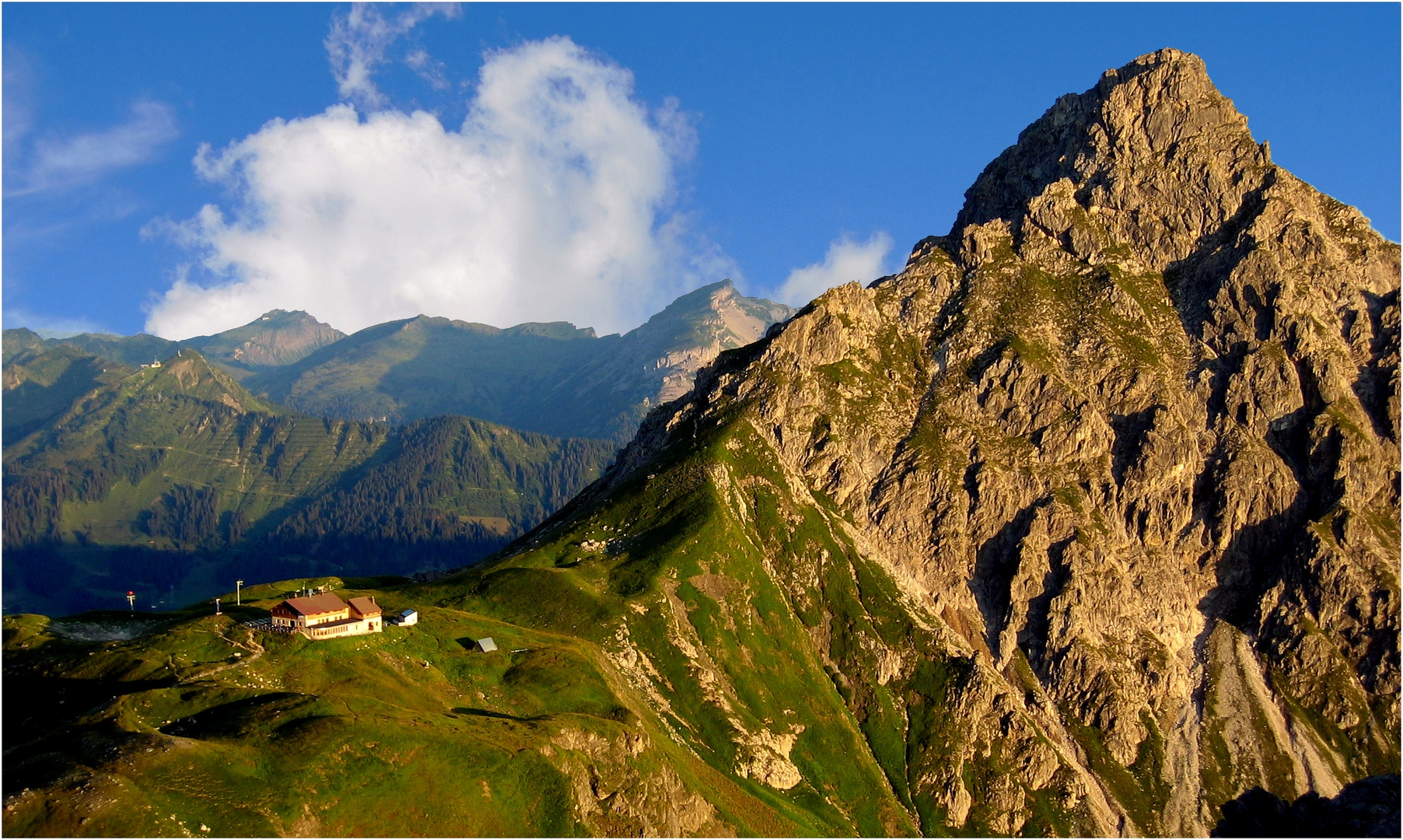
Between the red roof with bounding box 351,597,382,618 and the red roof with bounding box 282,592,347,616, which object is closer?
the red roof with bounding box 282,592,347,616

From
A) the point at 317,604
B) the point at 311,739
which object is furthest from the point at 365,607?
the point at 311,739

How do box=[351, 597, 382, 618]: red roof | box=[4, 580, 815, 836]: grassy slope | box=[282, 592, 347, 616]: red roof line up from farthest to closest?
box=[351, 597, 382, 618]: red roof, box=[282, 592, 347, 616]: red roof, box=[4, 580, 815, 836]: grassy slope

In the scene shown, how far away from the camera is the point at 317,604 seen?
550 feet

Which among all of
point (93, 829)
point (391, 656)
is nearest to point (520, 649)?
point (391, 656)

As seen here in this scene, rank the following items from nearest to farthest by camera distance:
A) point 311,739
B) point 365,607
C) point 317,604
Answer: point 311,739
point 317,604
point 365,607

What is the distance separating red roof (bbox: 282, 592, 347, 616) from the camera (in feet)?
545

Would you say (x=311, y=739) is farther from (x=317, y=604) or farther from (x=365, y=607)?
(x=365, y=607)

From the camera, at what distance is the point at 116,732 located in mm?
126938

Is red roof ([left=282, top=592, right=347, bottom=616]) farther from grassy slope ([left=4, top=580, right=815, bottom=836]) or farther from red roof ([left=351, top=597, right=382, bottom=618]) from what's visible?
grassy slope ([left=4, top=580, right=815, bottom=836])

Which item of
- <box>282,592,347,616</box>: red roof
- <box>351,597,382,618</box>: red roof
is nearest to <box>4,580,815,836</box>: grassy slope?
<box>351,597,382,618</box>: red roof

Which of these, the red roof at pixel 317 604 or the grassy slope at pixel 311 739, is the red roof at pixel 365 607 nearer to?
the red roof at pixel 317 604

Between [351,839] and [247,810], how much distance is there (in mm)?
11759

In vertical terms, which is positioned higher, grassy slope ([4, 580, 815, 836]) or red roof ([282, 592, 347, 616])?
red roof ([282, 592, 347, 616])

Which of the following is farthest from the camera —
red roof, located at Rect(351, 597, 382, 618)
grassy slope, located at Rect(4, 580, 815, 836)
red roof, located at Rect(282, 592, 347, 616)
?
red roof, located at Rect(351, 597, 382, 618)
